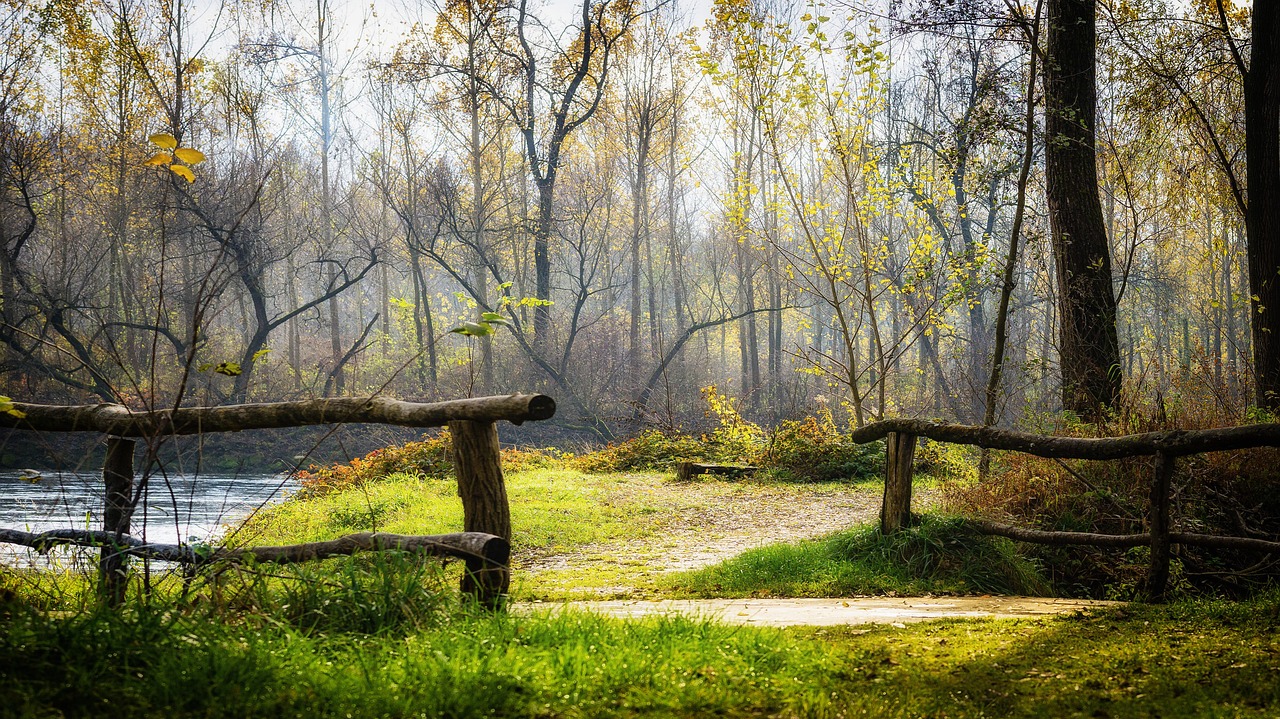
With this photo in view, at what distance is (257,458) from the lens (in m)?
22.9

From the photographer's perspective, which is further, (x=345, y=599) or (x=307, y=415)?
(x=307, y=415)

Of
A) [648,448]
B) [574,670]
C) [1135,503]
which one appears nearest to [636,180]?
[648,448]

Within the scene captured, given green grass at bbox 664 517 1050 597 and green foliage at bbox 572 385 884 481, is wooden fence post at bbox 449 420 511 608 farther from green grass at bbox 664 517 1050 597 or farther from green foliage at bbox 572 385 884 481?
green foliage at bbox 572 385 884 481

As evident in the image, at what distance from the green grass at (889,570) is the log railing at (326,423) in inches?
89.4

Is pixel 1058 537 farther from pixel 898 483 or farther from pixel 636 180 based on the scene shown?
pixel 636 180

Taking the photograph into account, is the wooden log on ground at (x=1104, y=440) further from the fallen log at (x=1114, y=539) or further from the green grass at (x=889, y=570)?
the green grass at (x=889, y=570)

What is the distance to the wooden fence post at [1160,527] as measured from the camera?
468 cm

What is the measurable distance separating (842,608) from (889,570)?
4.72 feet

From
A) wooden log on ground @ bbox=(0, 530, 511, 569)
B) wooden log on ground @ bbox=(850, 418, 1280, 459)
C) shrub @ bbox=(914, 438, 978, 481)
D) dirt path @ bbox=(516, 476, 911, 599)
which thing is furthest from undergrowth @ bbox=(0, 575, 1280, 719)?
shrub @ bbox=(914, 438, 978, 481)

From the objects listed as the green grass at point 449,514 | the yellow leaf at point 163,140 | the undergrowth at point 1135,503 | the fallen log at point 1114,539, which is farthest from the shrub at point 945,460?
the yellow leaf at point 163,140

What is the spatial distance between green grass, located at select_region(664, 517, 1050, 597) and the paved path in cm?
43

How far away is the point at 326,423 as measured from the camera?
4180 millimetres

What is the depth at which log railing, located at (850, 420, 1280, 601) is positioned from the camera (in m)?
4.55

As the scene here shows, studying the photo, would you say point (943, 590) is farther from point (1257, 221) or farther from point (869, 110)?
point (869, 110)
